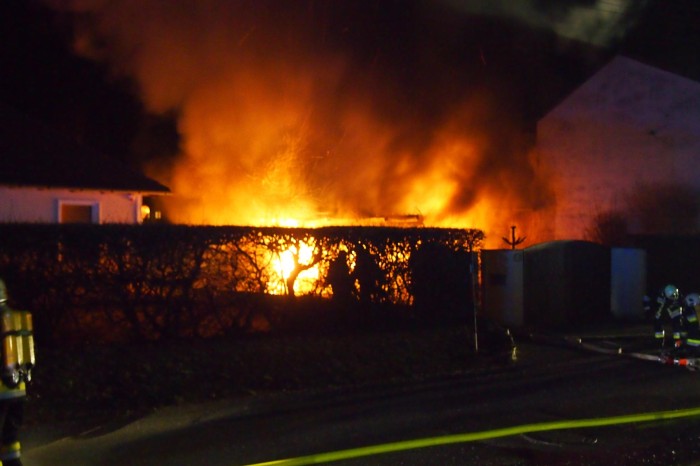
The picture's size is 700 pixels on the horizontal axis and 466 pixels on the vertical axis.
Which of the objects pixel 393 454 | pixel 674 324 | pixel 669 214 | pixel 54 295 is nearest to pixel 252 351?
pixel 54 295

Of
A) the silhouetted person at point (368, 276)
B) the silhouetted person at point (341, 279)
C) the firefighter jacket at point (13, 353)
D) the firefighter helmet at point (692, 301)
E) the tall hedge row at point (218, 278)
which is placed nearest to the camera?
the firefighter jacket at point (13, 353)

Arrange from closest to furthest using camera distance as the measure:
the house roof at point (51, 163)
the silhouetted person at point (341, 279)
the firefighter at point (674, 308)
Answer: the firefighter at point (674, 308), the silhouetted person at point (341, 279), the house roof at point (51, 163)

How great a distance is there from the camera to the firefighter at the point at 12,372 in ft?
18.2

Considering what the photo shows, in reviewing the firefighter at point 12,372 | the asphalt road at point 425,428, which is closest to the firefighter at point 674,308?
the asphalt road at point 425,428

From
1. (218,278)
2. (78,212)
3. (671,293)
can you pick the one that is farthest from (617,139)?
(218,278)

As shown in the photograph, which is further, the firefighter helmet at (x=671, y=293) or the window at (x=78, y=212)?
the window at (x=78, y=212)

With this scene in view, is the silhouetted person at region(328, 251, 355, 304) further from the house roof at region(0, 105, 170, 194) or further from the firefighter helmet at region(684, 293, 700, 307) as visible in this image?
the house roof at region(0, 105, 170, 194)

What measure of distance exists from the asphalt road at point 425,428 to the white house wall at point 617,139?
48.1 feet

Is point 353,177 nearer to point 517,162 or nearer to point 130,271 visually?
point 517,162

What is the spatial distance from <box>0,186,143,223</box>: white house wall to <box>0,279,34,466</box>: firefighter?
9297 millimetres

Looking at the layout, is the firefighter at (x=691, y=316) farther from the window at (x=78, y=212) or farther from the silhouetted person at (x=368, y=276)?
the window at (x=78, y=212)

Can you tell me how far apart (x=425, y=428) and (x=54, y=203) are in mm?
12009

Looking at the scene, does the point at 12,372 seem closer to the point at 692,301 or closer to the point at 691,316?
the point at 692,301

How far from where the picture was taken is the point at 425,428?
23.6ft
